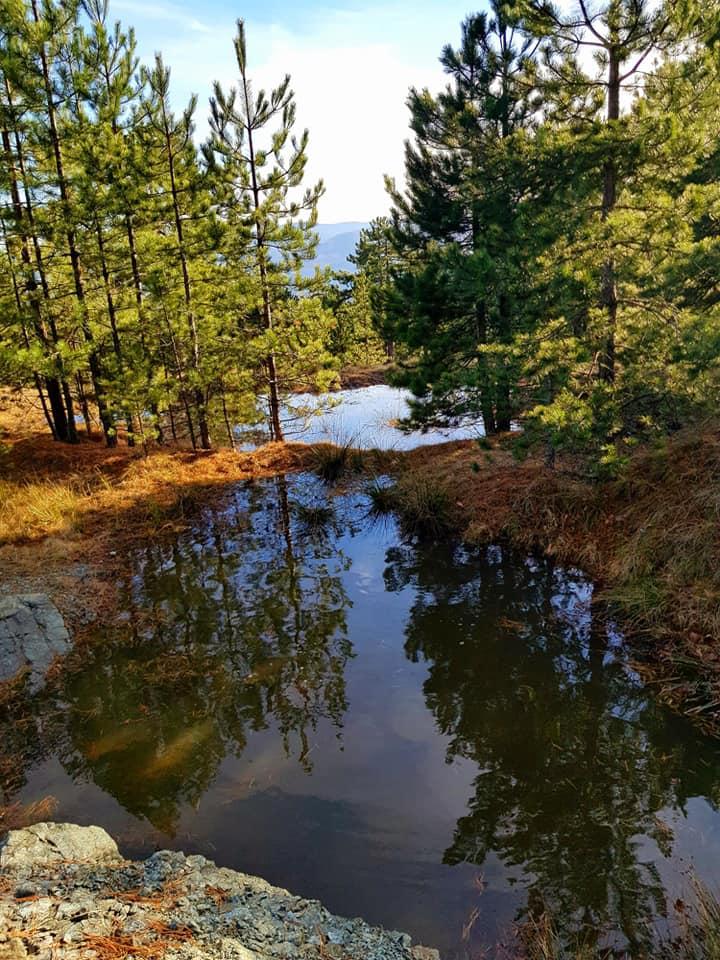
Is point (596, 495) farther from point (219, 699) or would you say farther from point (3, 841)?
point (3, 841)

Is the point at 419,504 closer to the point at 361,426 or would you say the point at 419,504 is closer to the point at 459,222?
the point at 459,222

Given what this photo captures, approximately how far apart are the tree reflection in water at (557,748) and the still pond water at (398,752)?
0.02 metres

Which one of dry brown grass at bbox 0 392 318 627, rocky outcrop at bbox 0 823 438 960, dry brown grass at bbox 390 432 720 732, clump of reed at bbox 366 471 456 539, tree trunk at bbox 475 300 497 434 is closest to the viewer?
rocky outcrop at bbox 0 823 438 960

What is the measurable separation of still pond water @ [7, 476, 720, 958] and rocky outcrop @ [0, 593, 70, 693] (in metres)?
0.49

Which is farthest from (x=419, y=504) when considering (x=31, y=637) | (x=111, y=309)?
(x=111, y=309)

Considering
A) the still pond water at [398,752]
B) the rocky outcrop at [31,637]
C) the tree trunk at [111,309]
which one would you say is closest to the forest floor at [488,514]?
the rocky outcrop at [31,637]

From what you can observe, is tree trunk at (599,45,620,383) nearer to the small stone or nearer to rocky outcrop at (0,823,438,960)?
rocky outcrop at (0,823,438,960)

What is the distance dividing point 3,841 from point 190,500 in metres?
7.14

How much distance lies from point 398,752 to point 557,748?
4.39 ft

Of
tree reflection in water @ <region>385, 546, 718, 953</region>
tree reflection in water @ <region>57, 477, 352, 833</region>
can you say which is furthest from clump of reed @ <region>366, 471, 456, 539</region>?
tree reflection in water @ <region>385, 546, 718, 953</region>

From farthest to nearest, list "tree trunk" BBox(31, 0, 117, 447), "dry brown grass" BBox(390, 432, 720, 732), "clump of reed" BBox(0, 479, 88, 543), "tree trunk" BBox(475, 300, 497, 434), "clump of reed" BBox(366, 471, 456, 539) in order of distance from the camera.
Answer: "tree trunk" BBox(31, 0, 117, 447) < "clump of reed" BBox(366, 471, 456, 539) < "clump of reed" BBox(0, 479, 88, 543) < "tree trunk" BBox(475, 300, 497, 434) < "dry brown grass" BBox(390, 432, 720, 732)

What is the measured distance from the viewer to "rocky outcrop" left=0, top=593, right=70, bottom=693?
601cm

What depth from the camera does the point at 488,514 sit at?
29.8 feet

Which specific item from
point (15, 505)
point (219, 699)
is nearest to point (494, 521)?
point (219, 699)
